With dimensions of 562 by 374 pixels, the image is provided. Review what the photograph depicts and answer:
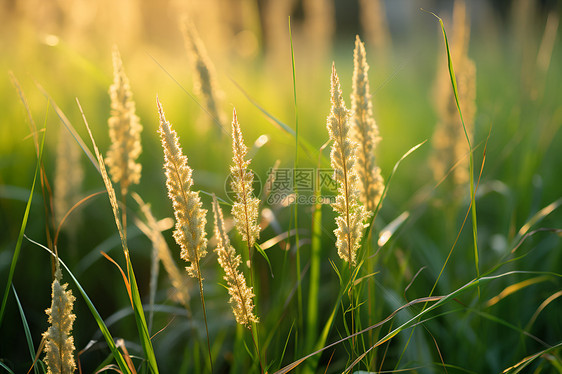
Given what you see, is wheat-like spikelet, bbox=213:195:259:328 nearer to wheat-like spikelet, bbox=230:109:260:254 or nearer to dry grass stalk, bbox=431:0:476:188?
wheat-like spikelet, bbox=230:109:260:254

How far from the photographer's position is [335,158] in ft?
2.64

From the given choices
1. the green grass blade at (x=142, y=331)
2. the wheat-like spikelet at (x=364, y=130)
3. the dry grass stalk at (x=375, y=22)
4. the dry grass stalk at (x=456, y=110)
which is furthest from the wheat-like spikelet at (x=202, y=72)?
the dry grass stalk at (x=375, y=22)

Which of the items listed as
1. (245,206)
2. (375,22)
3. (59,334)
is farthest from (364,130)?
(375,22)

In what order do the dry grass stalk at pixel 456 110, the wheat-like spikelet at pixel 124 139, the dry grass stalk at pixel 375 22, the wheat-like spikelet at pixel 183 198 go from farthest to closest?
the dry grass stalk at pixel 375 22
the dry grass stalk at pixel 456 110
the wheat-like spikelet at pixel 124 139
the wheat-like spikelet at pixel 183 198

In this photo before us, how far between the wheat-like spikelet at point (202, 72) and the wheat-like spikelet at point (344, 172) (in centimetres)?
50

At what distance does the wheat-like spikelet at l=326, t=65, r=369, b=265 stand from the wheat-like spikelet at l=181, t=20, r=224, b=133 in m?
0.50

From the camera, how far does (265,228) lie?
6.88ft

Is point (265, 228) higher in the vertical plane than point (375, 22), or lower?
lower

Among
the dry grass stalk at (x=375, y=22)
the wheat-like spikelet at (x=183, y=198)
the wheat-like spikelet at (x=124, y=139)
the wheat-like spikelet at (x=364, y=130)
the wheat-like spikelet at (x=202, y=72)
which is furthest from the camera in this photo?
the dry grass stalk at (x=375, y=22)

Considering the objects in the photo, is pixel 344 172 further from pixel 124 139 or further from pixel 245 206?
pixel 124 139

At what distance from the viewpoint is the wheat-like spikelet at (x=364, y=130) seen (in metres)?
0.88

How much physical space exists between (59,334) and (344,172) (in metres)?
0.63

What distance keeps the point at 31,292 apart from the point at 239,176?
141 centimetres

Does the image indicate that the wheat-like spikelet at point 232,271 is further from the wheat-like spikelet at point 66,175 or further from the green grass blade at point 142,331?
the wheat-like spikelet at point 66,175
